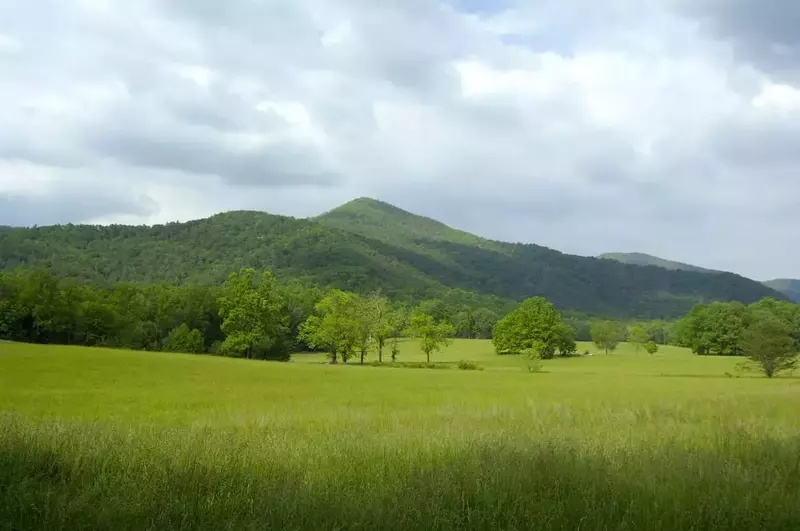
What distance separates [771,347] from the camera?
68062mm

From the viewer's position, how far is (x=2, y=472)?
685cm

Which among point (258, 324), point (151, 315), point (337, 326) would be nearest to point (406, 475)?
point (258, 324)

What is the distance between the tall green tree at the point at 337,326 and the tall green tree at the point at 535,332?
114 feet

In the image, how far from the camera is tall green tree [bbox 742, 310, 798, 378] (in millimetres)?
68062

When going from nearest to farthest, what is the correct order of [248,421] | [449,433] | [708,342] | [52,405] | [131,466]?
1. [131,466]
2. [449,433]
3. [248,421]
4. [52,405]
5. [708,342]

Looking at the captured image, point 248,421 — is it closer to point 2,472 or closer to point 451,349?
point 2,472

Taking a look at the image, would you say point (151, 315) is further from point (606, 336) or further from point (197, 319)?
point (606, 336)

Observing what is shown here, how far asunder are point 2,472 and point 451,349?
398 feet

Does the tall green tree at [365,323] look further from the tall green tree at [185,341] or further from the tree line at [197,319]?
the tall green tree at [185,341]

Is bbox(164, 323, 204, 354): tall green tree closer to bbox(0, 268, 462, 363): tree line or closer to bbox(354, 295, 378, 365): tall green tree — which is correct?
bbox(0, 268, 462, 363): tree line

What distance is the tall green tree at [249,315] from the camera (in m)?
80.4

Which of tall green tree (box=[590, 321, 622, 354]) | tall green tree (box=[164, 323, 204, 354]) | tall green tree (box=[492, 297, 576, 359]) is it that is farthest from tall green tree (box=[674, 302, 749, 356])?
tall green tree (box=[164, 323, 204, 354])

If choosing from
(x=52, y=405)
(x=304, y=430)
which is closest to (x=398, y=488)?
(x=304, y=430)

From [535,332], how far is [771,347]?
152 feet
